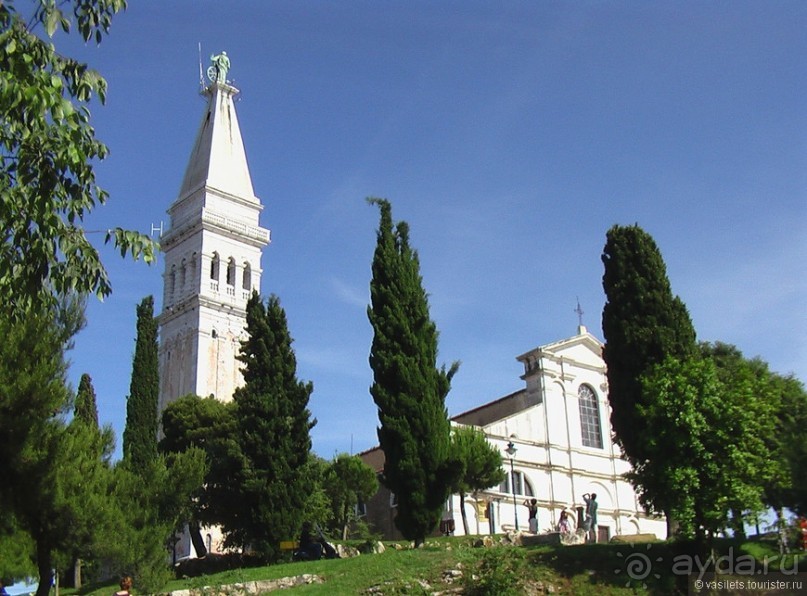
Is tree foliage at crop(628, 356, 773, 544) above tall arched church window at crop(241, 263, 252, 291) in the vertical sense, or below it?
below

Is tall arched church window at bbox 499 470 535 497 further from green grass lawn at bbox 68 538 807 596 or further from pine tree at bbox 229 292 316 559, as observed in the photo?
green grass lawn at bbox 68 538 807 596

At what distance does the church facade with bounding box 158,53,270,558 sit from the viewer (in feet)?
180

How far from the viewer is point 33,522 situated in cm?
1867

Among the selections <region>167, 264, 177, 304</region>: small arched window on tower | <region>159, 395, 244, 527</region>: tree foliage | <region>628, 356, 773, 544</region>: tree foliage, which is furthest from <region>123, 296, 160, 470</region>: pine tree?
<region>628, 356, 773, 544</region>: tree foliage

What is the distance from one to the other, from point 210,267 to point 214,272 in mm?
488

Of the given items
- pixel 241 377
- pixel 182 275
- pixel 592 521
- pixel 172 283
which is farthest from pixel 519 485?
pixel 172 283

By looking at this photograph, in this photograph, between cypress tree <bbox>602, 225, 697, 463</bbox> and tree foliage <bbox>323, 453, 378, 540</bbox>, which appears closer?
cypress tree <bbox>602, 225, 697, 463</bbox>

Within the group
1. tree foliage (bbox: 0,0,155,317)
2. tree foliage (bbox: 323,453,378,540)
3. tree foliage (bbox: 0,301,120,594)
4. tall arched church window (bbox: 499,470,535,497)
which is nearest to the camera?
tree foliage (bbox: 0,0,155,317)

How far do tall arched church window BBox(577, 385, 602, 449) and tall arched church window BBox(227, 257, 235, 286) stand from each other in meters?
22.5

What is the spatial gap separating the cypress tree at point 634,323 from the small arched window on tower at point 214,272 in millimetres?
35685

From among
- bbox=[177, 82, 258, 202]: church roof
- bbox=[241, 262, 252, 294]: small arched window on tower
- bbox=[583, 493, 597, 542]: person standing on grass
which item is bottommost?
bbox=[583, 493, 597, 542]: person standing on grass

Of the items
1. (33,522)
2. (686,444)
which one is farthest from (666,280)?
(33,522)

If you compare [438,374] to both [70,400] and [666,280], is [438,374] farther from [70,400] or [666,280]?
[70,400]

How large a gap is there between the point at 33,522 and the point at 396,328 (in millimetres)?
11008
